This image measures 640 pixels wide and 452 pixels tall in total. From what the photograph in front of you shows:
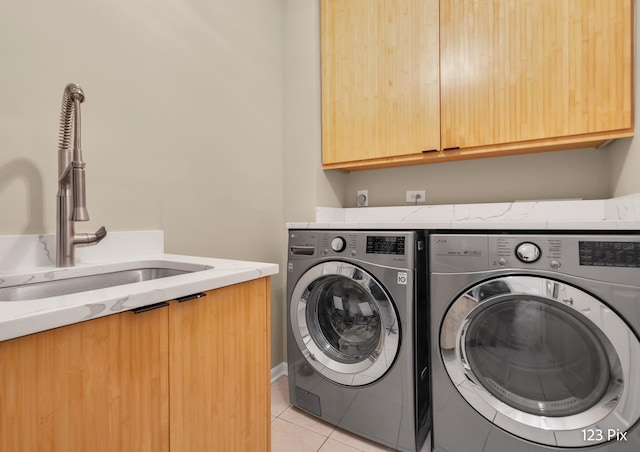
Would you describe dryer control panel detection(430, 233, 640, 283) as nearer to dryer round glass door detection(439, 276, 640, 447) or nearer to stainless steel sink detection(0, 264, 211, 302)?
dryer round glass door detection(439, 276, 640, 447)

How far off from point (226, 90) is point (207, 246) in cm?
86

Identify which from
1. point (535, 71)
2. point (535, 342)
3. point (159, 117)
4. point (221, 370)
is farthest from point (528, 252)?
point (159, 117)

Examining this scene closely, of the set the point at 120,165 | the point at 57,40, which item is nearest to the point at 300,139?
the point at 120,165

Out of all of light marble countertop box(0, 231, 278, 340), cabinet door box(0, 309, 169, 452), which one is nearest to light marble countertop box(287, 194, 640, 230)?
light marble countertop box(0, 231, 278, 340)

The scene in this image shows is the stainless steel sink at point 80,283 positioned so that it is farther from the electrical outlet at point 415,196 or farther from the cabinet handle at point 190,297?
the electrical outlet at point 415,196

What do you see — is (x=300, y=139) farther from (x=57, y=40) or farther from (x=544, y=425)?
(x=544, y=425)

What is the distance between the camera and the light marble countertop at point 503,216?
1055 mm

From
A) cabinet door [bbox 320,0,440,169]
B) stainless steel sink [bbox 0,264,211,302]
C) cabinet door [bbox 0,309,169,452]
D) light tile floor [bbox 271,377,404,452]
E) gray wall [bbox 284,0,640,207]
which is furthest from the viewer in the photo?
cabinet door [bbox 320,0,440,169]

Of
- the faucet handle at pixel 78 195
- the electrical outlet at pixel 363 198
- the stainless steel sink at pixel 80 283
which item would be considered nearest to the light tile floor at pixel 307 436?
the stainless steel sink at pixel 80 283

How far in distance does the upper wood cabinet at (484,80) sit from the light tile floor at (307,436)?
143 cm

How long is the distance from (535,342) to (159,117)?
Result: 175cm

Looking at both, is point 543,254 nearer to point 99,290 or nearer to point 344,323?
point 344,323

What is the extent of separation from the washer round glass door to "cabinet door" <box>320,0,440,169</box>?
0.81 m

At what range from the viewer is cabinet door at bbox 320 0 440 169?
1.68m
